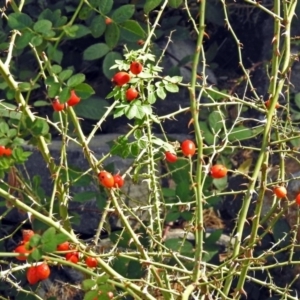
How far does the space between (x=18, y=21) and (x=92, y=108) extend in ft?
4.61

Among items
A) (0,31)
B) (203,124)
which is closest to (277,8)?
(203,124)

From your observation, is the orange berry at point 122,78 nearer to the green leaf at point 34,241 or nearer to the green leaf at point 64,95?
the green leaf at point 64,95

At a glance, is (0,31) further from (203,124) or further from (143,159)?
(143,159)

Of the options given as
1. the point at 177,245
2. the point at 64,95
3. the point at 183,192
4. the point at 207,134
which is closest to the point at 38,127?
the point at 64,95

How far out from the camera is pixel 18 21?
167cm

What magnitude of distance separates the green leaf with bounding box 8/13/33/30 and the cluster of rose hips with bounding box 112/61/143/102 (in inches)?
9.1

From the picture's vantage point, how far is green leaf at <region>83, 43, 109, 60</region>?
292cm

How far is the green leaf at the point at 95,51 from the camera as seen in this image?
2.92 metres

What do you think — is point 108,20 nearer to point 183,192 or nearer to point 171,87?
point 171,87

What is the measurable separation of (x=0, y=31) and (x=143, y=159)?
57.3 inches

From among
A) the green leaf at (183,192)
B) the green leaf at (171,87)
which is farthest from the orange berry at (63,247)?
the green leaf at (183,192)

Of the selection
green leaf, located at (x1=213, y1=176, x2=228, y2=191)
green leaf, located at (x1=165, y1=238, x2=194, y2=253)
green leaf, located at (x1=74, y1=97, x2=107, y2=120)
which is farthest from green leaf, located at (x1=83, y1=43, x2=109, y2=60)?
green leaf, located at (x1=165, y1=238, x2=194, y2=253)

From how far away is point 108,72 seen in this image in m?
3.01

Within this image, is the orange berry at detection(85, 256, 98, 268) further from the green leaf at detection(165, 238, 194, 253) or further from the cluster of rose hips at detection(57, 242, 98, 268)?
the green leaf at detection(165, 238, 194, 253)
